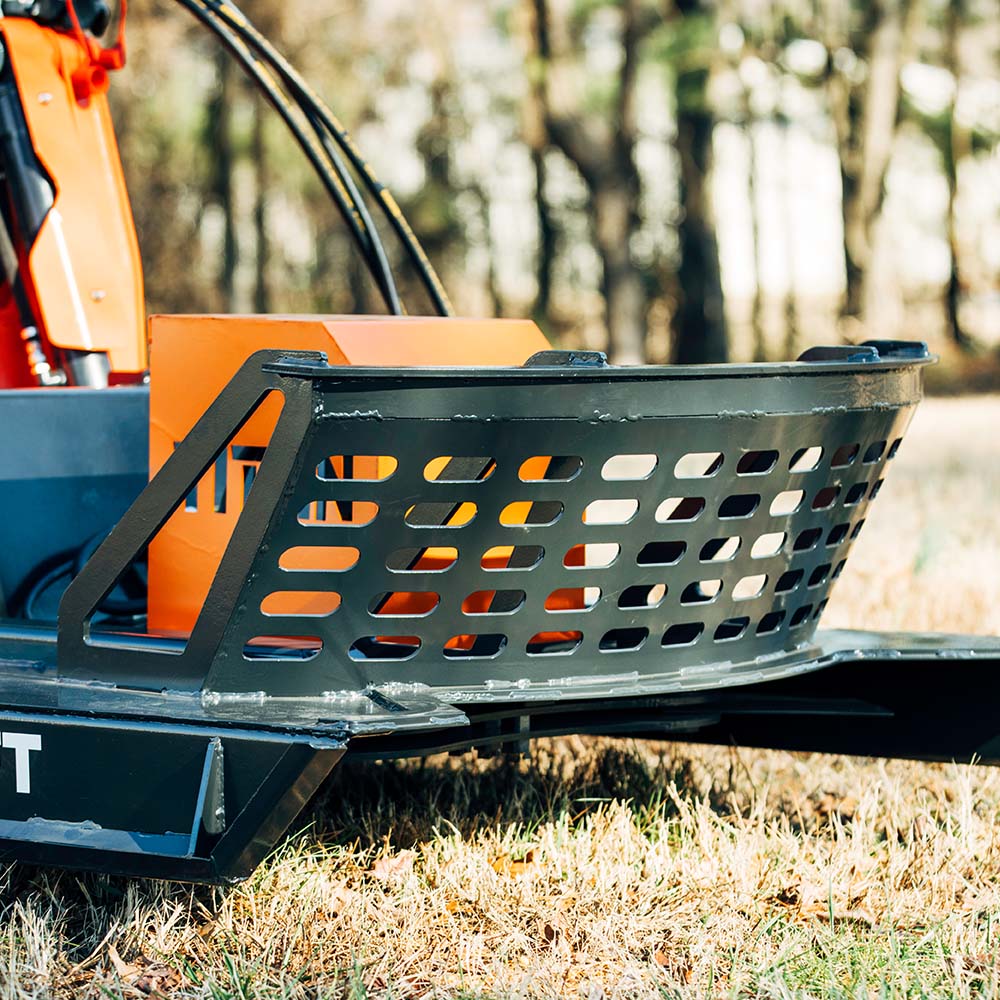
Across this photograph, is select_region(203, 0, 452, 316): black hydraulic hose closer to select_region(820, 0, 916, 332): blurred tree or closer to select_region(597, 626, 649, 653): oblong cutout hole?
select_region(597, 626, 649, 653): oblong cutout hole

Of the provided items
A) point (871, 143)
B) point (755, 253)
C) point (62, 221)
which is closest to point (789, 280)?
point (755, 253)

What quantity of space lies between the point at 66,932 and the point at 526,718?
3.23 feet

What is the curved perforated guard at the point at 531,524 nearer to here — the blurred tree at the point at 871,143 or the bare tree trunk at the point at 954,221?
the blurred tree at the point at 871,143

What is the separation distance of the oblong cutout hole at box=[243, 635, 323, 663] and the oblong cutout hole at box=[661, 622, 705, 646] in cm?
67

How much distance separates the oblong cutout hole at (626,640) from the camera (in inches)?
107

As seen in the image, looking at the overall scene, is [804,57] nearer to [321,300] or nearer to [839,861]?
[321,300]

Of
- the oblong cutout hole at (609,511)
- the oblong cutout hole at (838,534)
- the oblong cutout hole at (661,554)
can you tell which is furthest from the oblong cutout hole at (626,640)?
the oblong cutout hole at (609,511)

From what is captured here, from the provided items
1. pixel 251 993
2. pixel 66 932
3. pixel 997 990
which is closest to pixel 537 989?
pixel 251 993

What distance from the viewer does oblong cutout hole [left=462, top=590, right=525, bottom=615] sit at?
264cm

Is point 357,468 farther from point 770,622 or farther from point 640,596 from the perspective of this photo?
point 770,622

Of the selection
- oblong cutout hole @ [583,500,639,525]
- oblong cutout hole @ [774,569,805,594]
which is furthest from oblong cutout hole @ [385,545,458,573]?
oblong cutout hole @ [583,500,639,525]

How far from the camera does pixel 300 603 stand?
283 cm

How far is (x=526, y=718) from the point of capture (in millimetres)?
2898

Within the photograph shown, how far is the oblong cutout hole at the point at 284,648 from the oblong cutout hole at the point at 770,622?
2.90 feet
